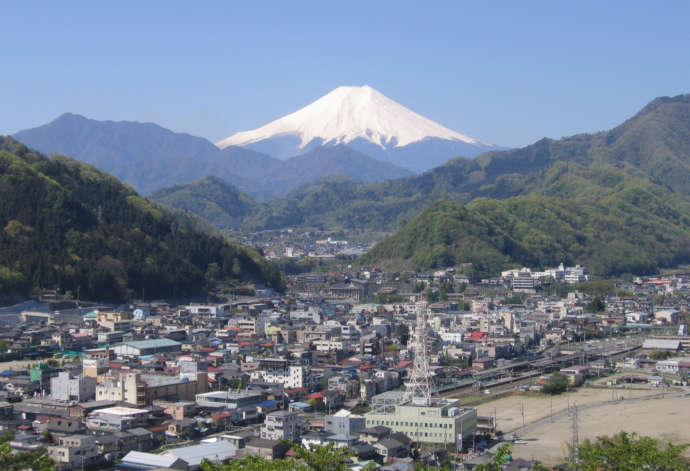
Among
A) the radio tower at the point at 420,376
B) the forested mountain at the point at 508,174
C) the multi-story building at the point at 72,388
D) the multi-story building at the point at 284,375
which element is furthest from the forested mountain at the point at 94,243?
the forested mountain at the point at 508,174

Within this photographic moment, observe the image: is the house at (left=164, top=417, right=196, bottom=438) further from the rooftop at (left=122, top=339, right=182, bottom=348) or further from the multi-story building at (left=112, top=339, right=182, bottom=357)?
the rooftop at (left=122, top=339, right=182, bottom=348)

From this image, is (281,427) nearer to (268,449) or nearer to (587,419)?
(268,449)

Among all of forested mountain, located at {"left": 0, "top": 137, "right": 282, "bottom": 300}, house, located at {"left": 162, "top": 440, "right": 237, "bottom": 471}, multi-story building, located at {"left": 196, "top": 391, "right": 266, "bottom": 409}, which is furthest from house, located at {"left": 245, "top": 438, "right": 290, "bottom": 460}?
Result: forested mountain, located at {"left": 0, "top": 137, "right": 282, "bottom": 300}

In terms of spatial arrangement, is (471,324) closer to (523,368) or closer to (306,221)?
(523,368)

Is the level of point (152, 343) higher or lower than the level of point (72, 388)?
higher

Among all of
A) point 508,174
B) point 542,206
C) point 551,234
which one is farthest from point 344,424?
point 508,174

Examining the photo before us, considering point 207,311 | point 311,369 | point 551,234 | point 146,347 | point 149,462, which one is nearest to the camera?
point 149,462

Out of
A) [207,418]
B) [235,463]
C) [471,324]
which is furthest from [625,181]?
[235,463]
